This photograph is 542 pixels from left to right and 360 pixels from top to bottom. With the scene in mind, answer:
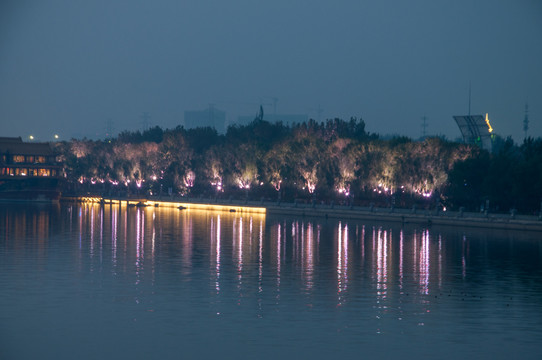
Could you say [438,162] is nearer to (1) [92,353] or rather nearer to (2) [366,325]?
(2) [366,325]

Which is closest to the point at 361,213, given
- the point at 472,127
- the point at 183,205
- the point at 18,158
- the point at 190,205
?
the point at 190,205

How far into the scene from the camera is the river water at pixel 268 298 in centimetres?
2723

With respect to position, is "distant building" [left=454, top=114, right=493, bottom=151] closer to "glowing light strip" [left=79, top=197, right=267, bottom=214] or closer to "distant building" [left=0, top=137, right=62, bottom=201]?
"glowing light strip" [left=79, top=197, right=267, bottom=214]

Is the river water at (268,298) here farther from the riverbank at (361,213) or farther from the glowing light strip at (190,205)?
the glowing light strip at (190,205)

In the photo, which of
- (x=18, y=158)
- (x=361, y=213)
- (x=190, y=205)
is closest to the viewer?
(x=361, y=213)

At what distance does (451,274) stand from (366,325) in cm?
1762

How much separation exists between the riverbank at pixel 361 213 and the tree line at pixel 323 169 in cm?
382

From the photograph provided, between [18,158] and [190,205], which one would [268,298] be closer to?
[190,205]

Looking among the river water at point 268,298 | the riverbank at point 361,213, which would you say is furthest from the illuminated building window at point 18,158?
the river water at point 268,298

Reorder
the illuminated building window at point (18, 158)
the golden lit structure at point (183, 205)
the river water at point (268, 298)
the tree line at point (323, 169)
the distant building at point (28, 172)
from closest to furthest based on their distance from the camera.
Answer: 1. the river water at point (268, 298)
2. the tree line at point (323, 169)
3. the golden lit structure at point (183, 205)
4. the distant building at point (28, 172)
5. the illuminated building window at point (18, 158)

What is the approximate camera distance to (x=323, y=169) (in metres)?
125

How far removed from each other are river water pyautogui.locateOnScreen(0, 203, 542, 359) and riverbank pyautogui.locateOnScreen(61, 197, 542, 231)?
11669 millimetres

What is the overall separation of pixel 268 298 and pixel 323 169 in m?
89.4

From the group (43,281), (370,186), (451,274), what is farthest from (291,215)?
(43,281)
